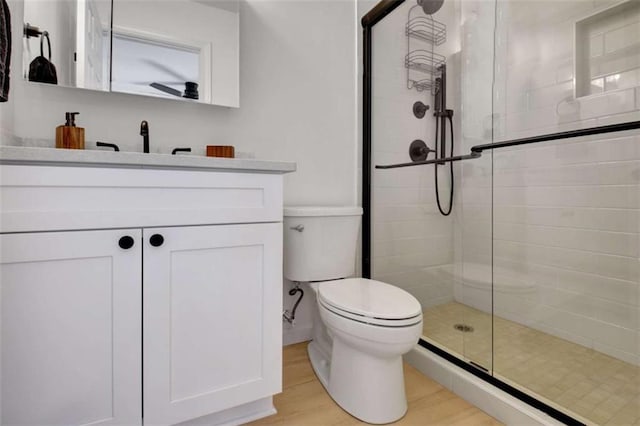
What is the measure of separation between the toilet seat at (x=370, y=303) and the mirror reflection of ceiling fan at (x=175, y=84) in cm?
105

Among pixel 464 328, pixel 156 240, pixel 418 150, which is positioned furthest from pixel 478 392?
pixel 156 240

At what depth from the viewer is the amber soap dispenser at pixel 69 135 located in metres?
1.24

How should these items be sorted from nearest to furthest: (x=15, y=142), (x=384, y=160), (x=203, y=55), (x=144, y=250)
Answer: (x=144, y=250), (x=15, y=142), (x=203, y=55), (x=384, y=160)

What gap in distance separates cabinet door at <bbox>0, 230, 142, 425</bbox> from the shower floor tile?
1.30 meters

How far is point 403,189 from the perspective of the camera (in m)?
1.90

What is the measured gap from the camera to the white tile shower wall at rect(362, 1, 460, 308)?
1.83 metres

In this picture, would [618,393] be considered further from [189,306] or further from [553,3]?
[553,3]

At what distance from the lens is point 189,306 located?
1033 mm

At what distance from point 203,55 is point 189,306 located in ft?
3.77

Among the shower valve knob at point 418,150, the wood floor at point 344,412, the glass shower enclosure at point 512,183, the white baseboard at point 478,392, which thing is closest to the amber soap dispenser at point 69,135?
the wood floor at point 344,412

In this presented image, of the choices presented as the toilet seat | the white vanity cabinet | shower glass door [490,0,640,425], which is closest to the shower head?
shower glass door [490,0,640,425]

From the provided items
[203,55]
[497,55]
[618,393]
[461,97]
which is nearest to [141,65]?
[203,55]

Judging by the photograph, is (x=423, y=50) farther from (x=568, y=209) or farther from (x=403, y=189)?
(x=568, y=209)

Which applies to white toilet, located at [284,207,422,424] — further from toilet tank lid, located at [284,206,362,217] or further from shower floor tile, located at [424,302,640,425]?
shower floor tile, located at [424,302,640,425]
